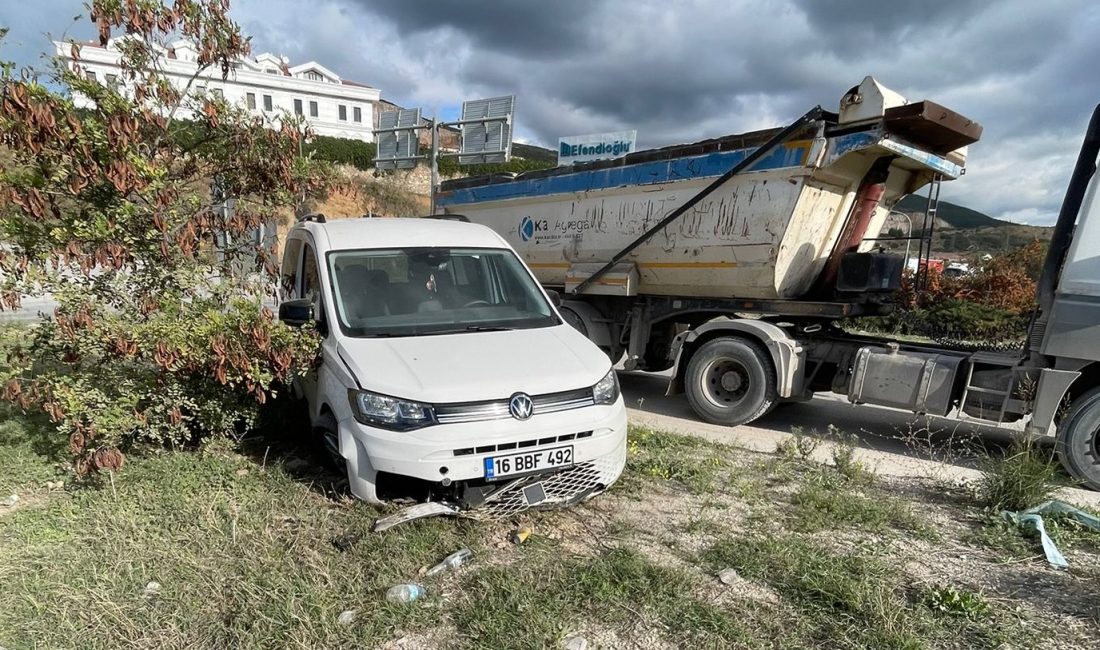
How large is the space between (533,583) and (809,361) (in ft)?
14.9

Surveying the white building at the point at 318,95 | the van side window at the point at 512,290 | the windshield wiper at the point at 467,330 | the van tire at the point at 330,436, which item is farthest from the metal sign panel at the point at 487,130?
A: the white building at the point at 318,95

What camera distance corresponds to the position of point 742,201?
20.7 feet

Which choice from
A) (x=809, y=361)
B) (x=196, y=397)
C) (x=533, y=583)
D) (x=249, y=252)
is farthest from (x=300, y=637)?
(x=809, y=361)

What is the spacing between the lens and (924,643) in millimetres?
2584

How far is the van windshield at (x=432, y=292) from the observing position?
4.32 m

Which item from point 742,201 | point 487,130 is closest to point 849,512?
point 742,201

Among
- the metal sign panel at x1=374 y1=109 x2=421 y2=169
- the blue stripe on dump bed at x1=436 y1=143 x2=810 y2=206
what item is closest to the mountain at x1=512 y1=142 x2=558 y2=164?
the metal sign panel at x1=374 y1=109 x2=421 y2=169

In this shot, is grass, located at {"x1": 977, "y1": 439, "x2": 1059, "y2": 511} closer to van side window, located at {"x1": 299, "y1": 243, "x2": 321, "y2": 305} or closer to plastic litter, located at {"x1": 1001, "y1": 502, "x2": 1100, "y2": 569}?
plastic litter, located at {"x1": 1001, "y1": 502, "x2": 1100, "y2": 569}

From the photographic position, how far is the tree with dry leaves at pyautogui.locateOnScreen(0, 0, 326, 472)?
374 cm

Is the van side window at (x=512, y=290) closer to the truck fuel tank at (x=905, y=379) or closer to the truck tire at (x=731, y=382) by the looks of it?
the truck tire at (x=731, y=382)

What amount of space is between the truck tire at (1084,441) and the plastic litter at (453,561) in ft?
15.1

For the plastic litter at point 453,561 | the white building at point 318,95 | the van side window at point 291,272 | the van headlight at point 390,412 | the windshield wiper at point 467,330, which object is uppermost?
the white building at point 318,95

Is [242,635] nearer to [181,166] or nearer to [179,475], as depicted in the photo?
[179,475]

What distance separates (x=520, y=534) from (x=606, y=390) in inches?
41.0
